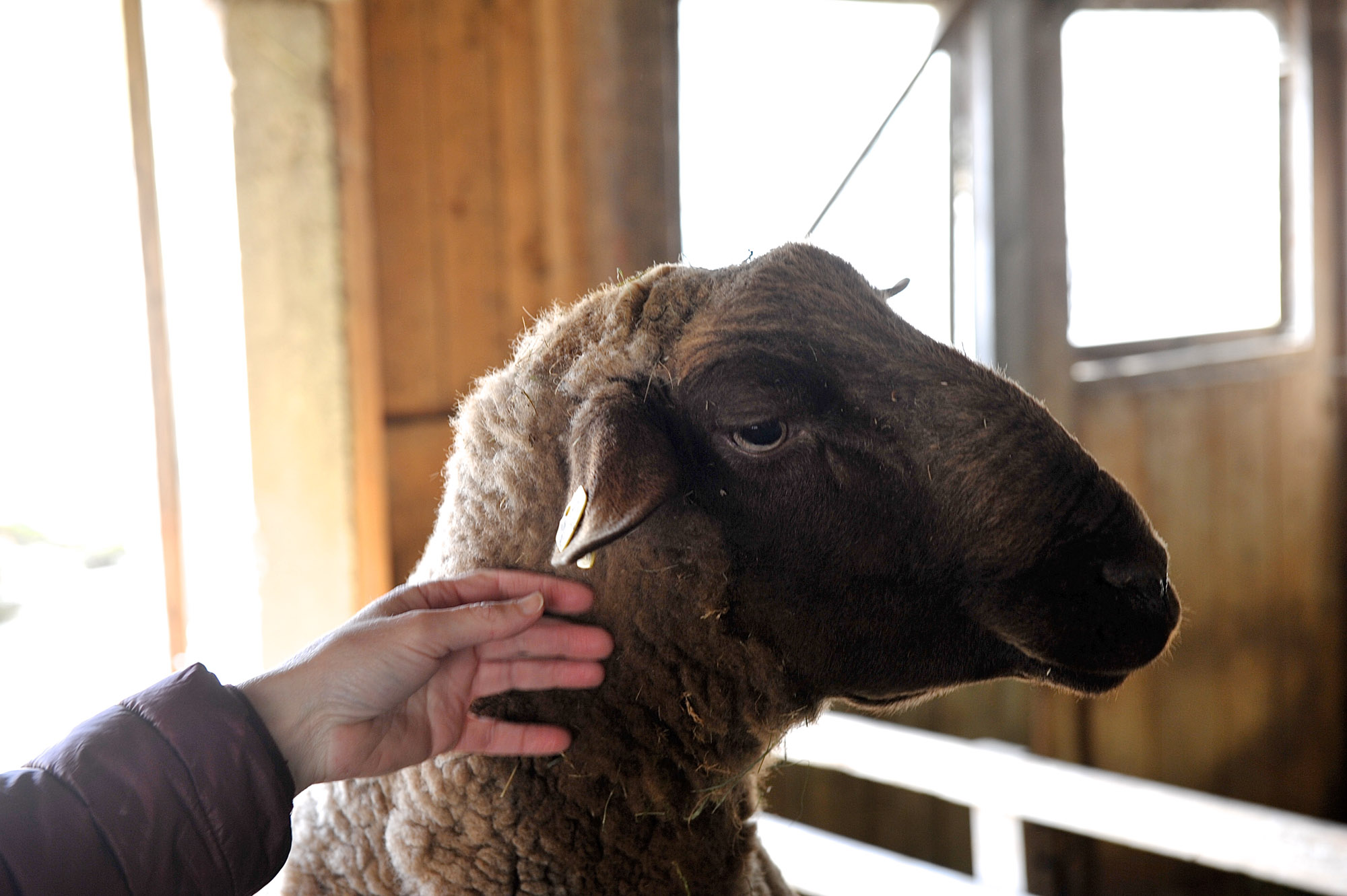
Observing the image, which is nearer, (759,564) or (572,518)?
(572,518)

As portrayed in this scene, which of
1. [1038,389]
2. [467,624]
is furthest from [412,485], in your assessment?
[1038,389]

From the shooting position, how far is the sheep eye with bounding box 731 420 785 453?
149cm

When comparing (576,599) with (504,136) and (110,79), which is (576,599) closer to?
(110,79)

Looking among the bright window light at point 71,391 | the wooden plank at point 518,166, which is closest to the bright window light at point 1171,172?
the wooden plank at point 518,166

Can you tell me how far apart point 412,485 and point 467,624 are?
271 cm

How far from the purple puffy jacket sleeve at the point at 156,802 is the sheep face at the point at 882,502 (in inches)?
20.7

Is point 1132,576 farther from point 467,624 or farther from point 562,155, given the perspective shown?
point 562,155

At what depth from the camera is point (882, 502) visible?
4.94 ft

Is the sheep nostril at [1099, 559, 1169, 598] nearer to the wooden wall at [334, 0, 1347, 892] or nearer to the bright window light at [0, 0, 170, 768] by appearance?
the wooden wall at [334, 0, 1347, 892]

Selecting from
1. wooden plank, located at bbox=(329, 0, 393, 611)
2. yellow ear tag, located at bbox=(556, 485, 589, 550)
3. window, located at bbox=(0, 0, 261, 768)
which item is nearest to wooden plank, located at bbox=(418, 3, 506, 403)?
wooden plank, located at bbox=(329, 0, 393, 611)

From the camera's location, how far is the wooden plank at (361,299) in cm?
349

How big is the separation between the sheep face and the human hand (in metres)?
0.19

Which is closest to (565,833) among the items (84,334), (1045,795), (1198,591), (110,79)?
(1045,795)

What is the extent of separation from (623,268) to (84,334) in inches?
76.3
